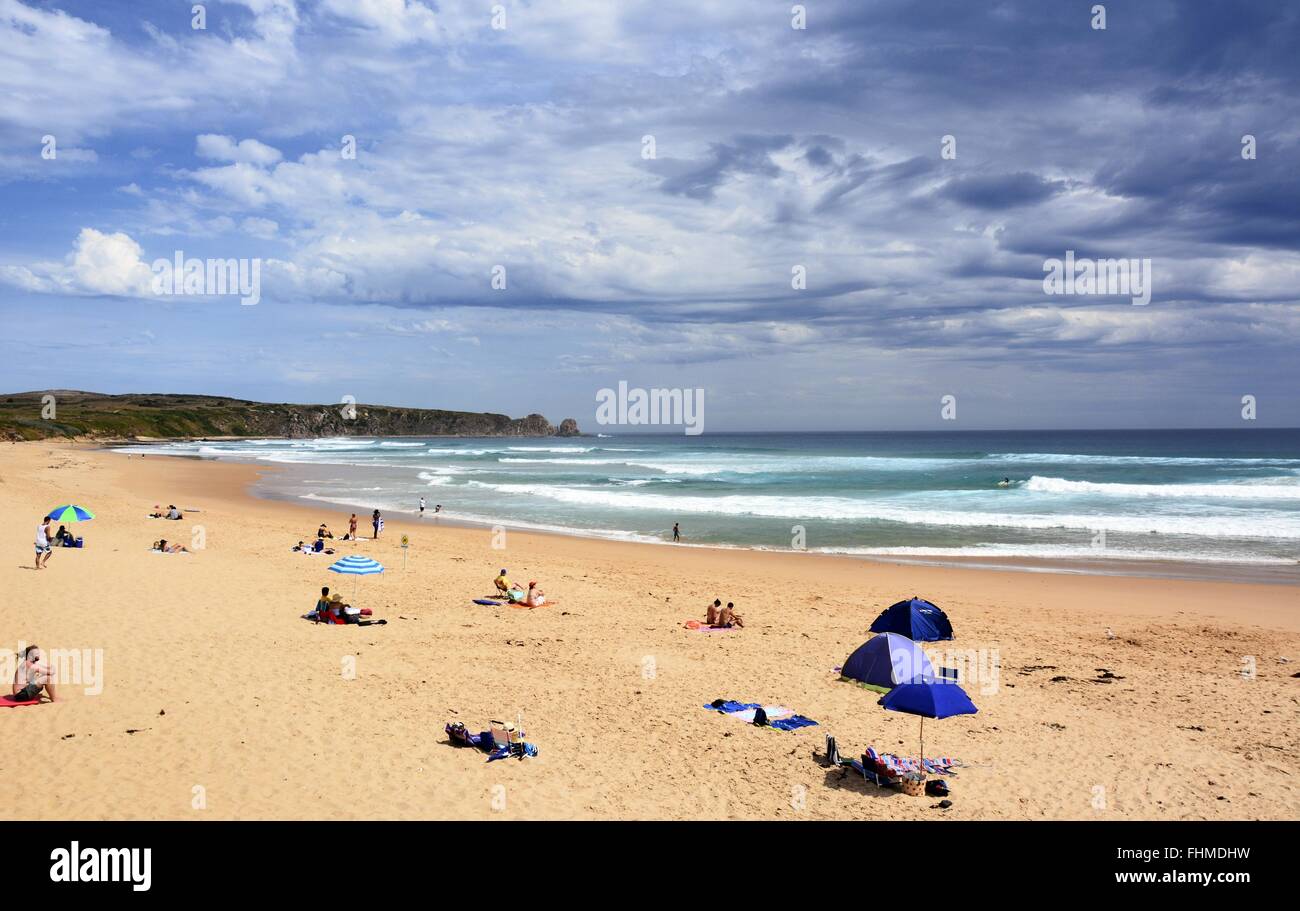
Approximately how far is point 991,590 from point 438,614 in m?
13.0

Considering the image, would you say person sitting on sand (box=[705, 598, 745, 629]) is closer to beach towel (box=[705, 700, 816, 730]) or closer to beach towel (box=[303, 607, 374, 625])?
beach towel (box=[705, 700, 816, 730])

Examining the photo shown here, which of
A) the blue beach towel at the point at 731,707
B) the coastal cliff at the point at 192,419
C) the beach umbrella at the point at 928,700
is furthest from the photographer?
the coastal cliff at the point at 192,419

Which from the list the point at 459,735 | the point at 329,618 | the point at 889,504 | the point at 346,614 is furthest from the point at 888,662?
the point at 889,504

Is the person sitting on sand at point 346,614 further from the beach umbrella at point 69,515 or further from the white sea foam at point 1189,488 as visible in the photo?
the white sea foam at point 1189,488

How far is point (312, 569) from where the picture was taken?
19484 millimetres

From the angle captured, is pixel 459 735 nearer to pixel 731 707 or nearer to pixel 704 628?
pixel 731 707

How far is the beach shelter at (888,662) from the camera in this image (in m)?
10.6

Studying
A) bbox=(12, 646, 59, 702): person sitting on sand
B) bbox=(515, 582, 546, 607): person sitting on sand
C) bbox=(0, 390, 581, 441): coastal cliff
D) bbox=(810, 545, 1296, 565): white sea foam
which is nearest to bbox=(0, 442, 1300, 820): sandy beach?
bbox=(12, 646, 59, 702): person sitting on sand

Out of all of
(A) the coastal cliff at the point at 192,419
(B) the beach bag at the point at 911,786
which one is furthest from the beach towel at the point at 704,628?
(A) the coastal cliff at the point at 192,419

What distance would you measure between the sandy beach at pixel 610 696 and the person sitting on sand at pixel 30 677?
22 cm

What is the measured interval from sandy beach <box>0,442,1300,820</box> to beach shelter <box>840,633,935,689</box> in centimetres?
43
